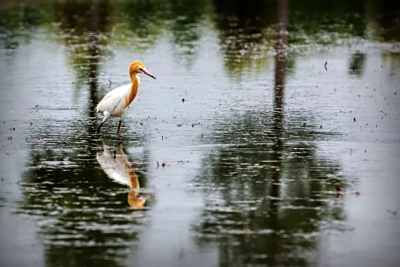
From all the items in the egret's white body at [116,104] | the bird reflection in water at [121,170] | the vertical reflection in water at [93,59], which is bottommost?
the bird reflection in water at [121,170]

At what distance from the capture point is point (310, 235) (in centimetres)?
880

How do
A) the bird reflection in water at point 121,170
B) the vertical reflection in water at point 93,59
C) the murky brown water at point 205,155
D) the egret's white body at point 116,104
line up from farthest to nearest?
the vertical reflection in water at point 93,59, the egret's white body at point 116,104, the bird reflection in water at point 121,170, the murky brown water at point 205,155

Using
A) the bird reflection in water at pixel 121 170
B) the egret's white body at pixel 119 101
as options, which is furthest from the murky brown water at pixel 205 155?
the egret's white body at pixel 119 101

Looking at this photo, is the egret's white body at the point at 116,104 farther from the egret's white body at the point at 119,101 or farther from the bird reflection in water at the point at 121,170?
the bird reflection in water at the point at 121,170

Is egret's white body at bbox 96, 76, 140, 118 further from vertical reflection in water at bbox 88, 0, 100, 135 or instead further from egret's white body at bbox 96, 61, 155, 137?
vertical reflection in water at bbox 88, 0, 100, 135

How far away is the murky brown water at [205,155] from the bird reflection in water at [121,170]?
0.03 m

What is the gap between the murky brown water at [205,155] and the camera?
859cm

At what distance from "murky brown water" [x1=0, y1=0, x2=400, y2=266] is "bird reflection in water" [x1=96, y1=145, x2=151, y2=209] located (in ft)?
0.10


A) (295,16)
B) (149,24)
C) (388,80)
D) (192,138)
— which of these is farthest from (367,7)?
(192,138)

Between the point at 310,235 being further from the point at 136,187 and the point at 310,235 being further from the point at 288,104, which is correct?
the point at 288,104

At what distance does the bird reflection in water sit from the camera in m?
10.2

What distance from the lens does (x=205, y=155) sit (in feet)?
41.0

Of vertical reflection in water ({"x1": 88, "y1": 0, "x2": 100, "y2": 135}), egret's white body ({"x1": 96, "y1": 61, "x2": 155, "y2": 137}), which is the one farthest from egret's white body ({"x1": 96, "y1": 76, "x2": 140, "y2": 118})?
vertical reflection in water ({"x1": 88, "y1": 0, "x2": 100, "y2": 135})

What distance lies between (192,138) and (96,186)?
3415mm
